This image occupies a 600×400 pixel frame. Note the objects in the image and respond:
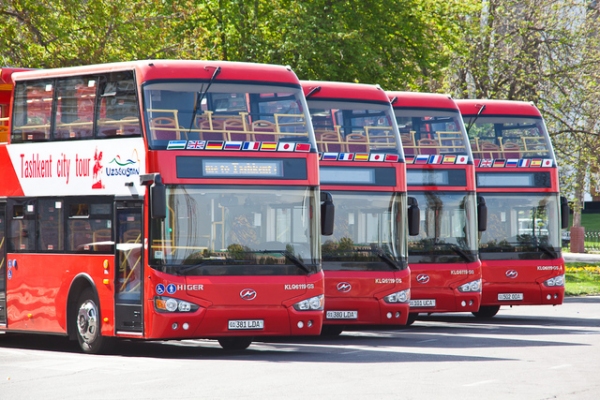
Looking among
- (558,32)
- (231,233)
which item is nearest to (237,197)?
(231,233)

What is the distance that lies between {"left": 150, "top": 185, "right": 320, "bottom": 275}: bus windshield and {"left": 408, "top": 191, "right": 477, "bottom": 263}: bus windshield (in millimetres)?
5811

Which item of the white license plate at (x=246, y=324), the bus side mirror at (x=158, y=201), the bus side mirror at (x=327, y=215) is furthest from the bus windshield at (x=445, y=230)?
the bus side mirror at (x=158, y=201)

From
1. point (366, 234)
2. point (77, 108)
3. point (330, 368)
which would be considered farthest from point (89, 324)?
point (366, 234)

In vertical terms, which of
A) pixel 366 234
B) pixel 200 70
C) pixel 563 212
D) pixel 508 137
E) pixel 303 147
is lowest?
pixel 366 234

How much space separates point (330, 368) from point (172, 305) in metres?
2.25

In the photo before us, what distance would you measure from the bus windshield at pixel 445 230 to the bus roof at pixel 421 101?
1.59 meters

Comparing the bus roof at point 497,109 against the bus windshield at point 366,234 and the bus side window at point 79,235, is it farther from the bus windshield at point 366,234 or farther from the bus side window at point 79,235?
the bus side window at point 79,235

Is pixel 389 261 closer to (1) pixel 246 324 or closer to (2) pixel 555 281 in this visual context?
(1) pixel 246 324

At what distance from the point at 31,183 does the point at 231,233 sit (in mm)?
3699

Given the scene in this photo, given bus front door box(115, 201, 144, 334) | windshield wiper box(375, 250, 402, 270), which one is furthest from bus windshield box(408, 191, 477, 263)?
bus front door box(115, 201, 144, 334)

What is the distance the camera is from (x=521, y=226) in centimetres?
2297

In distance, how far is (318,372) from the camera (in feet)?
43.7

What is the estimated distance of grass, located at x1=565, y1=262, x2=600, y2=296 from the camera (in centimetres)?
3284

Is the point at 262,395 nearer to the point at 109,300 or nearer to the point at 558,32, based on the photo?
the point at 109,300
